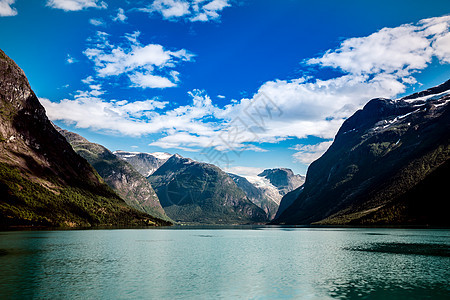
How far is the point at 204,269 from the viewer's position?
202ft

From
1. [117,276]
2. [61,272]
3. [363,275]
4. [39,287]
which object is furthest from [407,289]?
[61,272]

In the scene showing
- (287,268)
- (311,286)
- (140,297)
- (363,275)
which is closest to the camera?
(140,297)

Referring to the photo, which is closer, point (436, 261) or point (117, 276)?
point (117, 276)

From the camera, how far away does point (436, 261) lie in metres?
68.2

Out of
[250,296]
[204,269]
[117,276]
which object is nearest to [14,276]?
[117,276]

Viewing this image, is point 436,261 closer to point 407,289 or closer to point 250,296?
point 407,289

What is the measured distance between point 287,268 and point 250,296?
25151 mm

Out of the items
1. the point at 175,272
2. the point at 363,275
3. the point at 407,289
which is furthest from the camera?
the point at 175,272

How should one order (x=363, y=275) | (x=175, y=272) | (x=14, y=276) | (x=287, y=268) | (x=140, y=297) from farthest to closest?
(x=287, y=268), (x=175, y=272), (x=363, y=275), (x=14, y=276), (x=140, y=297)

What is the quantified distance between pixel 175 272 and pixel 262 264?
2055cm

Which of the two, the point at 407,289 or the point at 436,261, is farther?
the point at 436,261

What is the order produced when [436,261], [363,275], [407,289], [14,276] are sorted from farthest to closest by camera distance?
[436,261], [363,275], [14,276], [407,289]

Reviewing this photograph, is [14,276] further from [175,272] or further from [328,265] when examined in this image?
[328,265]

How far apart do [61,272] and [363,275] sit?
54137mm
